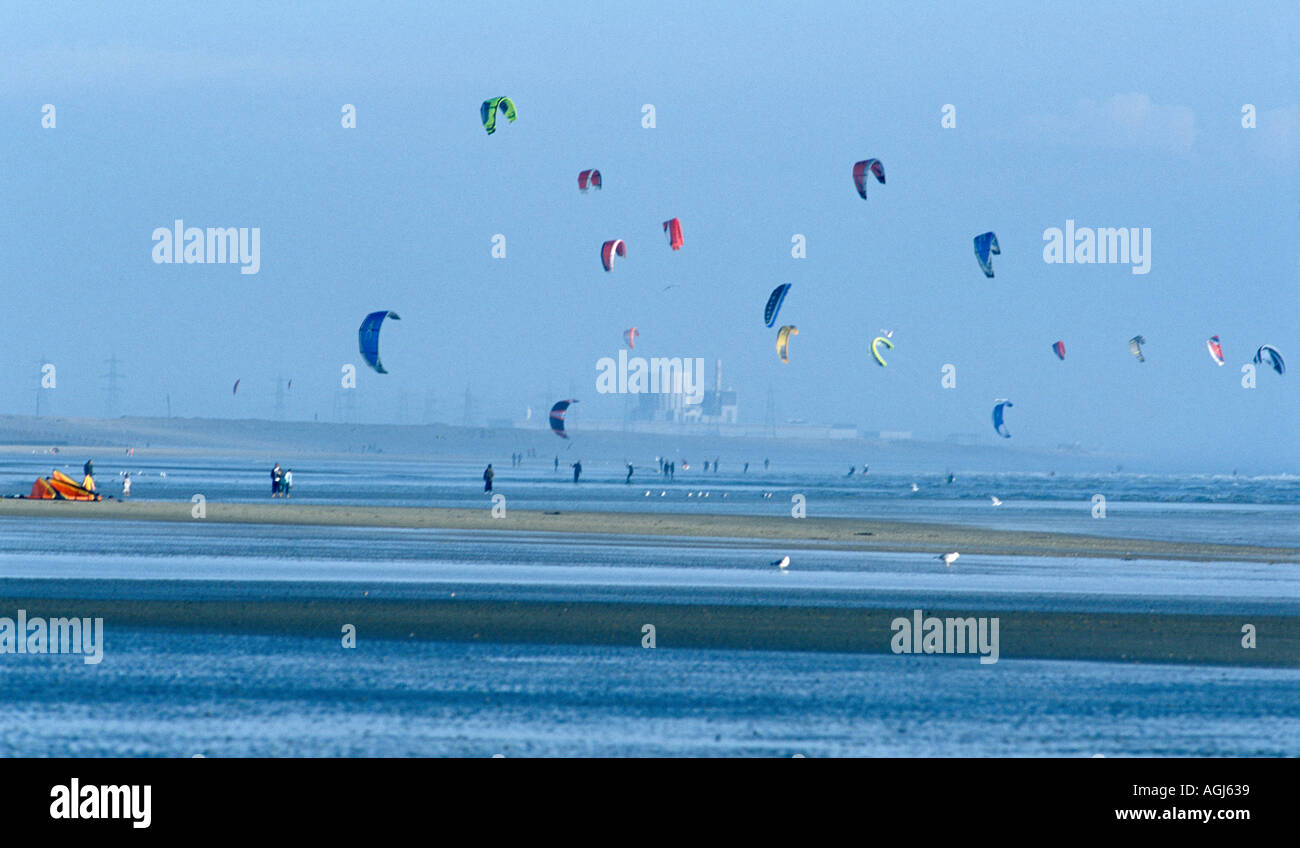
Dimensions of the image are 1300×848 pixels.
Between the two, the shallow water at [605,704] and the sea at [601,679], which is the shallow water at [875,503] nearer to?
the sea at [601,679]

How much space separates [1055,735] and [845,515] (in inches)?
1334

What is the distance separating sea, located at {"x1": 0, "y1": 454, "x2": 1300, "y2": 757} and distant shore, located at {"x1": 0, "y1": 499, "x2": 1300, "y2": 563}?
4580 millimetres

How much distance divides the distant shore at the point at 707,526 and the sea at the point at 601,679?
458 cm

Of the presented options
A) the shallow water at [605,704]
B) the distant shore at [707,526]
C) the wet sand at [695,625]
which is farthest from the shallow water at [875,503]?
the shallow water at [605,704]

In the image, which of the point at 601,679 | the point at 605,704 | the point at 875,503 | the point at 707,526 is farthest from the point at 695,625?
the point at 875,503

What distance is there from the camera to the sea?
10953 mm

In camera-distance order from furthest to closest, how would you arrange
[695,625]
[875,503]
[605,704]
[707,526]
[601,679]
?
Result: 1. [875,503]
2. [707,526]
3. [695,625]
4. [601,679]
5. [605,704]

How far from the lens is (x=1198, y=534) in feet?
130

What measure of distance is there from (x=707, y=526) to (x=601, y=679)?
24.0 m

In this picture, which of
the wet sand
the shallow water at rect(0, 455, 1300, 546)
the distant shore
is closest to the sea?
the wet sand

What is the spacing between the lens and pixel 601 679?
45.2 ft

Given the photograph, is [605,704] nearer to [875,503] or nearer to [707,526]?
[707,526]

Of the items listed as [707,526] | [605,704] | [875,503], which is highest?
[875,503]
